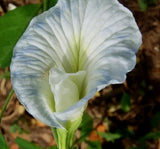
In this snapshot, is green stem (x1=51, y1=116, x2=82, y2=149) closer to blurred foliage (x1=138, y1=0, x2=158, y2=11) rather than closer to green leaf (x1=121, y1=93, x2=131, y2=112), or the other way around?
green leaf (x1=121, y1=93, x2=131, y2=112)

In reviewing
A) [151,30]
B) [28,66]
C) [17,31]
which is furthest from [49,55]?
[151,30]

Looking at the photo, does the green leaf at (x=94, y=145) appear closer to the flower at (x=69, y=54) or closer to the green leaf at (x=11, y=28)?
the green leaf at (x=11, y=28)

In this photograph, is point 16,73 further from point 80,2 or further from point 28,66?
point 80,2

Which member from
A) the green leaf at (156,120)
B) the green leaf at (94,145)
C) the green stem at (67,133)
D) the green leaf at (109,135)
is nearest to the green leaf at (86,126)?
the green leaf at (94,145)

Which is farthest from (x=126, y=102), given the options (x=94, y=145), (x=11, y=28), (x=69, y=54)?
(x=69, y=54)

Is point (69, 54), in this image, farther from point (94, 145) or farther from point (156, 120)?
point (156, 120)

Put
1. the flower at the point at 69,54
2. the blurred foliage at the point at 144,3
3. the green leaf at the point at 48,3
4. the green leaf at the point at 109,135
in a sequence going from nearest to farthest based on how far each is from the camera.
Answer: the flower at the point at 69,54, the green leaf at the point at 48,3, the green leaf at the point at 109,135, the blurred foliage at the point at 144,3
